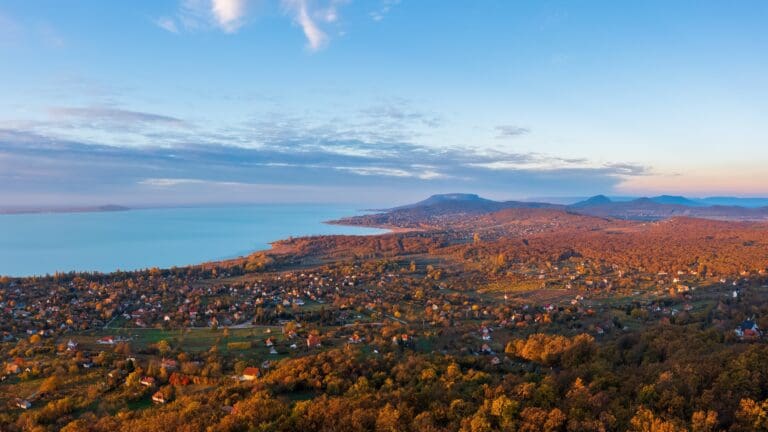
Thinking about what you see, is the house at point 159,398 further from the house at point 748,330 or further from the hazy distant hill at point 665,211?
the hazy distant hill at point 665,211

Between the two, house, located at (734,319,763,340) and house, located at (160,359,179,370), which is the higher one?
house, located at (734,319,763,340)

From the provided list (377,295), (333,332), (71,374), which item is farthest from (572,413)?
(377,295)

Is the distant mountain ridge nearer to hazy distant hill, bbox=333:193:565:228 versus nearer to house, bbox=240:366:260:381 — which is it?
hazy distant hill, bbox=333:193:565:228

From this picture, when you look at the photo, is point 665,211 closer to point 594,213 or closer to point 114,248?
point 594,213

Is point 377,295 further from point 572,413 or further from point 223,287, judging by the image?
point 572,413

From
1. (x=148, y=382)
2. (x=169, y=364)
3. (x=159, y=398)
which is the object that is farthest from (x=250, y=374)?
(x=169, y=364)

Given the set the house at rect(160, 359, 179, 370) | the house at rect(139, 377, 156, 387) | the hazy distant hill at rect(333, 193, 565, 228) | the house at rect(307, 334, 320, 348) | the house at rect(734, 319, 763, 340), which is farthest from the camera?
the hazy distant hill at rect(333, 193, 565, 228)

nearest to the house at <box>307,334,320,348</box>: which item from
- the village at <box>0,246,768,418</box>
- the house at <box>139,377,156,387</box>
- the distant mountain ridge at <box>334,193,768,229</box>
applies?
the village at <box>0,246,768,418</box>

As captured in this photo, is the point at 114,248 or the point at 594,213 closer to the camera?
the point at 114,248
